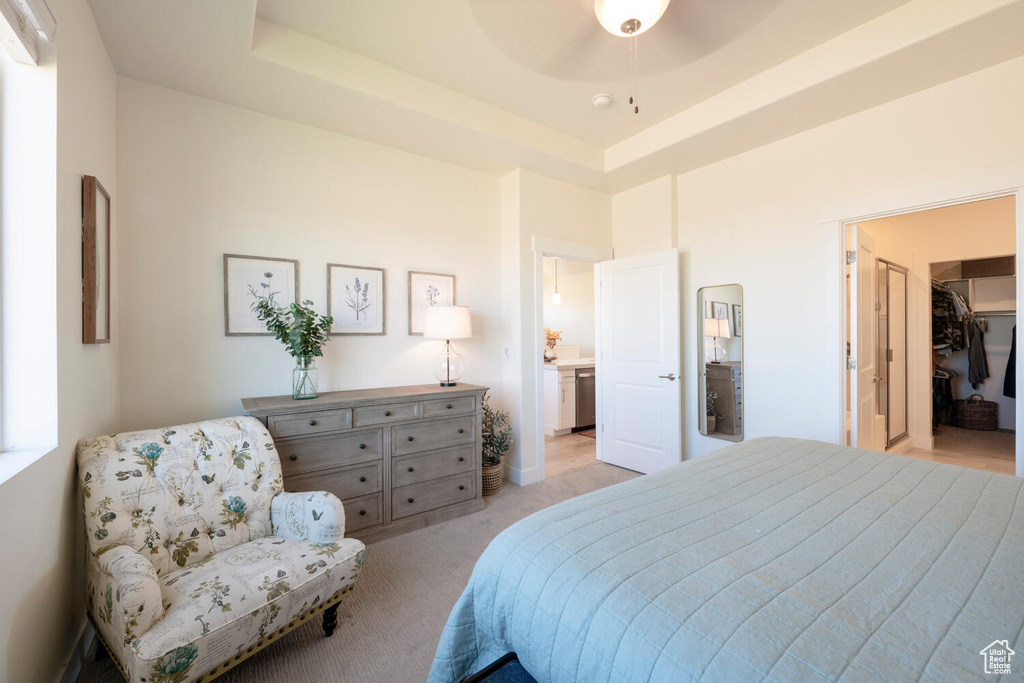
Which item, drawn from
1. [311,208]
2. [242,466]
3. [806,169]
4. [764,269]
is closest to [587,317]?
[764,269]

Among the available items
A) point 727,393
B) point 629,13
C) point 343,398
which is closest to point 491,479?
point 343,398

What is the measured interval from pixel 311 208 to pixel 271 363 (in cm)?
107

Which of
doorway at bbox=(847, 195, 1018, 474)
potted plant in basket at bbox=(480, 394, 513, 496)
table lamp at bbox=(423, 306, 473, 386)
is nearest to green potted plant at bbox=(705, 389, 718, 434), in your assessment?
doorway at bbox=(847, 195, 1018, 474)

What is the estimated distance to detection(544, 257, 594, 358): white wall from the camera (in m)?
6.37

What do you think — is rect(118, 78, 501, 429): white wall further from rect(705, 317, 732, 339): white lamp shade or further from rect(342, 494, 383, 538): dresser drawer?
rect(705, 317, 732, 339): white lamp shade

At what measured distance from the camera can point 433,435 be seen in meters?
2.85

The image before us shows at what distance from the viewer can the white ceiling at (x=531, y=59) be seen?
80.7 inches

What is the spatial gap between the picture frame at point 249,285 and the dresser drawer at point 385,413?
2.66 ft

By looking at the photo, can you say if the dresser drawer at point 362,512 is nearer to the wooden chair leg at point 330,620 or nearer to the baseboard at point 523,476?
the wooden chair leg at point 330,620

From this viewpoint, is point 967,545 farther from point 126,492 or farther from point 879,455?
point 126,492

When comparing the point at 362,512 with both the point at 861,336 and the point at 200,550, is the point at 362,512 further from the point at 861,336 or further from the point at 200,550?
the point at 861,336

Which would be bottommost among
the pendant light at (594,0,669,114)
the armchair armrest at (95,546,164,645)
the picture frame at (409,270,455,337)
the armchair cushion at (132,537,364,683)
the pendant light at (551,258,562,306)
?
the armchair cushion at (132,537,364,683)

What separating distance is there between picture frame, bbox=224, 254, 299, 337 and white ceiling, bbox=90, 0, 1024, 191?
0.97 metres

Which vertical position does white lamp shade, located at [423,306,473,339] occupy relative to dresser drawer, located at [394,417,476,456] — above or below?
above
